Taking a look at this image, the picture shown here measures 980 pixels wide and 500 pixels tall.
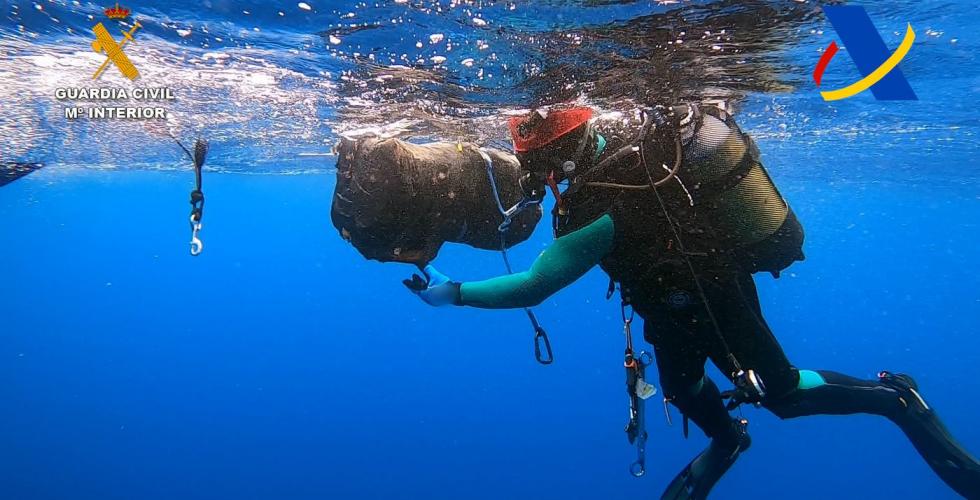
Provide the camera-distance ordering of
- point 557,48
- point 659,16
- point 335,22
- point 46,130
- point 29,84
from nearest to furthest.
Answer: point 659,16 → point 335,22 → point 557,48 → point 29,84 → point 46,130

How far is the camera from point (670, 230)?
371 centimetres

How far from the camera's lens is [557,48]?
622 centimetres

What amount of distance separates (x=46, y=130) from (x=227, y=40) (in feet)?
28.1

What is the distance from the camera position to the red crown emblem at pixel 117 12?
525cm

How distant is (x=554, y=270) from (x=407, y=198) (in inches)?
69.5

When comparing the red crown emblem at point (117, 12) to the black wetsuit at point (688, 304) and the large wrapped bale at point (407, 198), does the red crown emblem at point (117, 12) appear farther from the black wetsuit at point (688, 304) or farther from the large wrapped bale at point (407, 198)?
the black wetsuit at point (688, 304)

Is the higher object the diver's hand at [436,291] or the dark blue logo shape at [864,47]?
the dark blue logo shape at [864,47]

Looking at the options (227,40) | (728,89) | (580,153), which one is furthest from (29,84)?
(728,89)

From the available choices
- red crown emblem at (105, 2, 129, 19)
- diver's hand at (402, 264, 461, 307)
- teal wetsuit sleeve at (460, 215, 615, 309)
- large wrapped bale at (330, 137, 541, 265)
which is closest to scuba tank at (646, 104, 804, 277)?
teal wetsuit sleeve at (460, 215, 615, 309)

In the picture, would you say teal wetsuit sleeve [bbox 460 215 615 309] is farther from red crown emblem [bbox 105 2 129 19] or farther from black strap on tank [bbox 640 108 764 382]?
red crown emblem [bbox 105 2 129 19]

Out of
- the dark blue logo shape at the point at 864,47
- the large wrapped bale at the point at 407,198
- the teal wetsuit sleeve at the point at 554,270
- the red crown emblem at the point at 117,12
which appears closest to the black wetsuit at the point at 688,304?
the teal wetsuit sleeve at the point at 554,270

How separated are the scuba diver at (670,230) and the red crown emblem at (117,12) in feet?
13.7

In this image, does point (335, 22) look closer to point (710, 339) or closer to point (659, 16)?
point (659, 16)

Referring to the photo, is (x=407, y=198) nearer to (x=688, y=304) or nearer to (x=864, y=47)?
(x=688, y=304)
